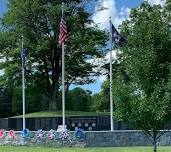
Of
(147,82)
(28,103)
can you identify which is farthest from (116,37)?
(28,103)

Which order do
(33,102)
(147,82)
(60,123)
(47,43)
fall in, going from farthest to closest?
(33,102) < (47,43) < (60,123) < (147,82)

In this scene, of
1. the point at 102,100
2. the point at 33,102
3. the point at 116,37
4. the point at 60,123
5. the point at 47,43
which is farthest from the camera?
the point at 33,102

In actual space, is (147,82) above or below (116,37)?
below

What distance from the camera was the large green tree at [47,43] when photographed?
56562mm

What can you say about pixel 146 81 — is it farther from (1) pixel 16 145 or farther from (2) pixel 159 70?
(1) pixel 16 145

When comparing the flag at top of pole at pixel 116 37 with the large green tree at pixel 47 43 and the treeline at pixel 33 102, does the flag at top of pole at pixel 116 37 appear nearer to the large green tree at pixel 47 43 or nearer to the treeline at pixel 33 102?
the large green tree at pixel 47 43

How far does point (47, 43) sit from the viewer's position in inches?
2208

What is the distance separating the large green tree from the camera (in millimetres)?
56562

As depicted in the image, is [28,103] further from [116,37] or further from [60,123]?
[116,37]

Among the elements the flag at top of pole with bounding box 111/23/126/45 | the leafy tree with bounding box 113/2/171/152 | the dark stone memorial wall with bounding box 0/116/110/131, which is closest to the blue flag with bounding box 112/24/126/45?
the flag at top of pole with bounding box 111/23/126/45

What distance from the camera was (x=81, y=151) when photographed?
2856 cm

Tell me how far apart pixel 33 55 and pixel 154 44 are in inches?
1488

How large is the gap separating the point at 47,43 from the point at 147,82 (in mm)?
36950

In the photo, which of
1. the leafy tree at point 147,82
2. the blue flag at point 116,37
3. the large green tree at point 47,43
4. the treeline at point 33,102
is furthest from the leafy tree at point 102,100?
the leafy tree at point 147,82
